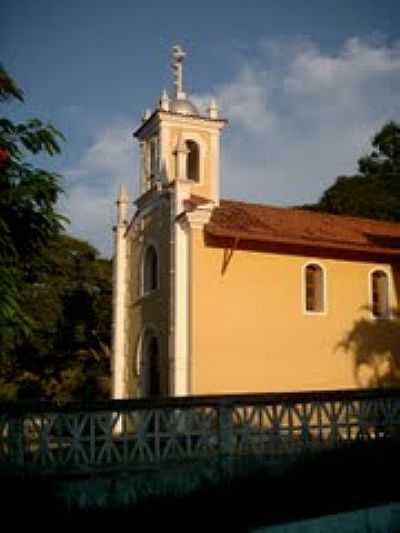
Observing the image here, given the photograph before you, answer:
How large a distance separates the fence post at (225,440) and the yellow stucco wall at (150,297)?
1088 centimetres

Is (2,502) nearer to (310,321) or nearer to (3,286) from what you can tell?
(3,286)

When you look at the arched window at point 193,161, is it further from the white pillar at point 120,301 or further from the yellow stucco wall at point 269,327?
the yellow stucco wall at point 269,327

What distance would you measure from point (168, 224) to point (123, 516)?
13675 mm

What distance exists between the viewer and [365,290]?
2227 centimetres

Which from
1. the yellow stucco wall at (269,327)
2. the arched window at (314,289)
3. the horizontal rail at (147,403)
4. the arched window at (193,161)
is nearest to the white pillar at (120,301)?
the arched window at (193,161)

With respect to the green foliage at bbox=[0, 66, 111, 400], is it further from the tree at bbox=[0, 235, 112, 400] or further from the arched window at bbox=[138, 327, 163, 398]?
the arched window at bbox=[138, 327, 163, 398]

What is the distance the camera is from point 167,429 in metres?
10.1

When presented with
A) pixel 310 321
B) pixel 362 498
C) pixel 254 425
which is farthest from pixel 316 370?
pixel 362 498

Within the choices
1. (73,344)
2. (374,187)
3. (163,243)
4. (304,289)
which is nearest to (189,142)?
(163,243)

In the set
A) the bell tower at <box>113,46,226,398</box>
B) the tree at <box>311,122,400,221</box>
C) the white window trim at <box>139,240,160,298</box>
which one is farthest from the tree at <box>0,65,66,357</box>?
the tree at <box>311,122,400,221</box>

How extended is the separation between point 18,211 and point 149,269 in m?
15.1

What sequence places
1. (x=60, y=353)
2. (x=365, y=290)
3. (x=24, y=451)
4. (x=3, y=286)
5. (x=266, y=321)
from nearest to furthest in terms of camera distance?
1. (x=3, y=286)
2. (x=24, y=451)
3. (x=266, y=321)
4. (x=365, y=290)
5. (x=60, y=353)

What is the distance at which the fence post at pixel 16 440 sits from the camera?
31.0ft

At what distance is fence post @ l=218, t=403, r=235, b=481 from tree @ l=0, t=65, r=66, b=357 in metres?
2.95
